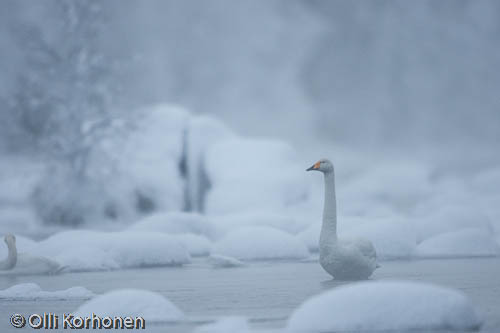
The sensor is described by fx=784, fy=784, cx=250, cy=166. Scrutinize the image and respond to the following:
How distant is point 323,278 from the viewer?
6.91 m

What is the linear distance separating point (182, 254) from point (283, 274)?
209cm

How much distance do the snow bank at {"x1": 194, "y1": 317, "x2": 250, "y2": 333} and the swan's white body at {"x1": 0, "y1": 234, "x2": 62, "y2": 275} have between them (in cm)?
422

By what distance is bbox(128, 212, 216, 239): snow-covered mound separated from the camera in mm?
12427

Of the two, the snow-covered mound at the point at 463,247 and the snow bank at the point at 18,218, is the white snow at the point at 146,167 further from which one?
the snow-covered mound at the point at 463,247

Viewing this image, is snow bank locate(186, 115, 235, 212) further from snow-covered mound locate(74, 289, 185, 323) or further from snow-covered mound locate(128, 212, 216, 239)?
snow-covered mound locate(74, 289, 185, 323)

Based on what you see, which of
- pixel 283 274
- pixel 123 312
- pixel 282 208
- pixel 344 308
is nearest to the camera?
pixel 344 308

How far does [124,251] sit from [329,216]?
3.22m

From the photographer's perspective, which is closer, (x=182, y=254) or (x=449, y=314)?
(x=449, y=314)

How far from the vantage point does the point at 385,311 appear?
3668mm

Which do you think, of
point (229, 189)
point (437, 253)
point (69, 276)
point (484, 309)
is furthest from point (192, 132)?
point (484, 309)

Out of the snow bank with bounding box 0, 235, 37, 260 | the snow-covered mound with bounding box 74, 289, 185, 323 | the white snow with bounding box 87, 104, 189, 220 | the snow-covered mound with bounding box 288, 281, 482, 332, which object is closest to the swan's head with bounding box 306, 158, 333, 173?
the snow-covered mound with bounding box 74, 289, 185, 323

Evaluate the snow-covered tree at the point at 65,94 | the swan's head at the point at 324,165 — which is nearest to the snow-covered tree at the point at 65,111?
the snow-covered tree at the point at 65,94

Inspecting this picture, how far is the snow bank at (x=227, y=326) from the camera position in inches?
148

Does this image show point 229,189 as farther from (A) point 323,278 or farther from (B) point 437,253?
(A) point 323,278
